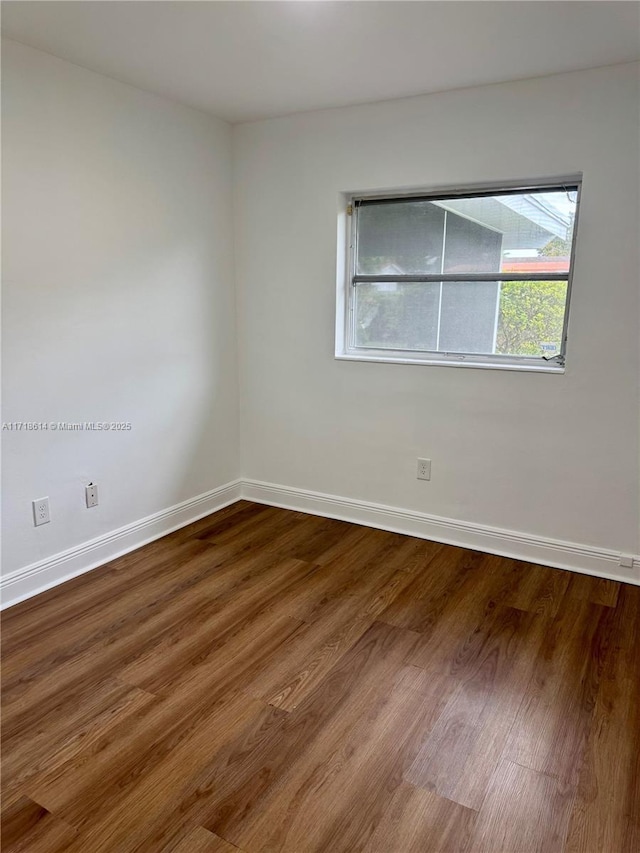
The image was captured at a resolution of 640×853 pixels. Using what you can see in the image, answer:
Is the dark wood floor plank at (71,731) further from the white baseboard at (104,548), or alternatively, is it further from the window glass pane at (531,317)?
the window glass pane at (531,317)

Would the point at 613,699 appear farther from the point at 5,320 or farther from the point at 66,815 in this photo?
the point at 5,320

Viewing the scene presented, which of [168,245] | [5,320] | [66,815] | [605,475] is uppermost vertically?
[168,245]

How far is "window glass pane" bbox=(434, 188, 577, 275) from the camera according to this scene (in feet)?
8.85

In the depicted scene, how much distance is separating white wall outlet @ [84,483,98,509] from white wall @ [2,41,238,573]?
4cm

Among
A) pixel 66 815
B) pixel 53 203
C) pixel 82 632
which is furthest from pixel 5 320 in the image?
pixel 66 815

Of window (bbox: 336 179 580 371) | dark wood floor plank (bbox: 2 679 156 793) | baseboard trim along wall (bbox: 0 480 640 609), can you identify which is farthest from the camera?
window (bbox: 336 179 580 371)

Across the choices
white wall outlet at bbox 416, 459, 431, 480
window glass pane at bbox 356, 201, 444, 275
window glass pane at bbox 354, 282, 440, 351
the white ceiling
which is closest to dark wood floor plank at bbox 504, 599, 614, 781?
white wall outlet at bbox 416, 459, 431, 480

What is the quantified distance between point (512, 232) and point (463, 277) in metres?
0.31

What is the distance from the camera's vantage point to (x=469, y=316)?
297 centimetres

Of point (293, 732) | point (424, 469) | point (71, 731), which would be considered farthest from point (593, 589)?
point (71, 731)

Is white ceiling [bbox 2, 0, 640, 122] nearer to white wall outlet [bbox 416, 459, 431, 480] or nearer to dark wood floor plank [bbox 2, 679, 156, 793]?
white wall outlet [bbox 416, 459, 431, 480]

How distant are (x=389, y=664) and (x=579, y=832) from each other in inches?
31.3

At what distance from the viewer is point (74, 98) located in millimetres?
2445

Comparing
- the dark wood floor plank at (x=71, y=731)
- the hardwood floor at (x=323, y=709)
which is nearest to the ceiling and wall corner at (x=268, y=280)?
the hardwood floor at (x=323, y=709)
